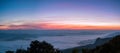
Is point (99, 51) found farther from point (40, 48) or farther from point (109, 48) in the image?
point (40, 48)

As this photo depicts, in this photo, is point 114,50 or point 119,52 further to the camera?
point 114,50

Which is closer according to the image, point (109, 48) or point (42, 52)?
point (109, 48)

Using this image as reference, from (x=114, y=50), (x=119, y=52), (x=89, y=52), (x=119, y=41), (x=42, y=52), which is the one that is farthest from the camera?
(x=42, y=52)

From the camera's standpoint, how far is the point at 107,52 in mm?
13992

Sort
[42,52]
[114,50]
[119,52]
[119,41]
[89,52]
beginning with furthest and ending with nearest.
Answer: [42,52]
[89,52]
[119,41]
[114,50]
[119,52]

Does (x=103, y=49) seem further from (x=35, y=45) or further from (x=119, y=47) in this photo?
(x=35, y=45)

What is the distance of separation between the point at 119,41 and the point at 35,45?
10.7m

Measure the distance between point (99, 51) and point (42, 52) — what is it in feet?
30.0

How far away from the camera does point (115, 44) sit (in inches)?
566

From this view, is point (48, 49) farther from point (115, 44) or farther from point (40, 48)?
point (115, 44)

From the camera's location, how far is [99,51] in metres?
14.4

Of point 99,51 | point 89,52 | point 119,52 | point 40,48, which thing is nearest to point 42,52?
point 40,48

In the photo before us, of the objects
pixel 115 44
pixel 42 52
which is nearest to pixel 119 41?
pixel 115 44

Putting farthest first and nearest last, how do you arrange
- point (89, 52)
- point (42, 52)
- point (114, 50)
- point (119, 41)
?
point (42, 52) < point (89, 52) < point (119, 41) < point (114, 50)
